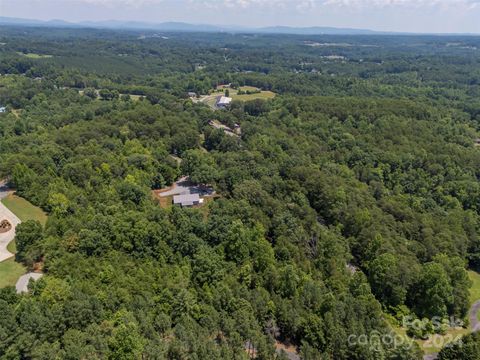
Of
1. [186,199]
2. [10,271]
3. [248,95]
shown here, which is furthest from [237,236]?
[248,95]

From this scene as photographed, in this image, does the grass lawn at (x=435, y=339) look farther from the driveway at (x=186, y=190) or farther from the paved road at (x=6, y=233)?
the paved road at (x=6, y=233)

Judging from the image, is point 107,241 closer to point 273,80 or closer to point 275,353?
point 275,353

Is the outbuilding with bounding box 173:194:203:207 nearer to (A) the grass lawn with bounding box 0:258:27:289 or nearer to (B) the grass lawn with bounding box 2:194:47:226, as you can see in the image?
(B) the grass lawn with bounding box 2:194:47:226

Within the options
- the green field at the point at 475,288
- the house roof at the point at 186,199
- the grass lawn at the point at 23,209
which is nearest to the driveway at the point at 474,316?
the green field at the point at 475,288

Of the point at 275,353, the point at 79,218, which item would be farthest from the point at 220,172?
the point at 275,353

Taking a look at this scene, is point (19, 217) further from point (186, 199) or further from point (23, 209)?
point (186, 199)

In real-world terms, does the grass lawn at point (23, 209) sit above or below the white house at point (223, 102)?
above
